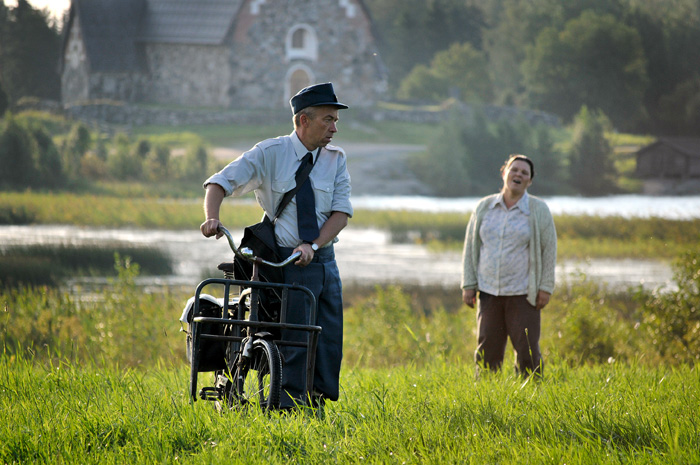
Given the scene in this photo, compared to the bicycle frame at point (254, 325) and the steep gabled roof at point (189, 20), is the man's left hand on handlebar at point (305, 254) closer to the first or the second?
the bicycle frame at point (254, 325)

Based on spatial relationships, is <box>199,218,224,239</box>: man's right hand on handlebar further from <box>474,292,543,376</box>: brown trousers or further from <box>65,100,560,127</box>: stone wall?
<box>65,100,560,127</box>: stone wall

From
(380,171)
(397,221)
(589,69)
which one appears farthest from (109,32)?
(589,69)

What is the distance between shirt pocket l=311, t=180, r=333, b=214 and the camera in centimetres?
423

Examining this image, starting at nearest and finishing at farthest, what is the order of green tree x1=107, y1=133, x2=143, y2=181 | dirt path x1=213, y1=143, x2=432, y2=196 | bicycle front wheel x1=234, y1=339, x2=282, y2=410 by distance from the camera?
1. bicycle front wheel x1=234, y1=339, x2=282, y2=410
2. green tree x1=107, y1=133, x2=143, y2=181
3. dirt path x1=213, y1=143, x2=432, y2=196

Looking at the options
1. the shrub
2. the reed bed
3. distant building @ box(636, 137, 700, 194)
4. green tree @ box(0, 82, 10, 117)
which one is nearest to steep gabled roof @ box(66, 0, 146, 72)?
green tree @ box(0, 82, 10, 117)

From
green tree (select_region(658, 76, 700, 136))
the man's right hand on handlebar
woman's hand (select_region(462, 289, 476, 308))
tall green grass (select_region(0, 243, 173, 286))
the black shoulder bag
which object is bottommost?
tall green grass (select_region(0, 243, 173, 286))

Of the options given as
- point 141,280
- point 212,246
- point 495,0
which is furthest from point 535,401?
point 495,0

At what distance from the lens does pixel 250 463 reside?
3.23 metres

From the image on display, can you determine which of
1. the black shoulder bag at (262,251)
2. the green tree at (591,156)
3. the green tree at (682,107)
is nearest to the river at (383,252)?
the green tree at (591,156)

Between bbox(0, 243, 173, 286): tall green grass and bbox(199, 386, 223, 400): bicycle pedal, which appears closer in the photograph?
bbox(199, 386, 223, 400): bicycle pedal

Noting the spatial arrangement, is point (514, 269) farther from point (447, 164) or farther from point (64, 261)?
point (447, 164)

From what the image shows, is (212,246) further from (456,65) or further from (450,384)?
(450,384)

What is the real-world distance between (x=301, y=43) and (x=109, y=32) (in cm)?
701

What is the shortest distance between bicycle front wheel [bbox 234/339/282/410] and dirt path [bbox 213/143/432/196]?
22.5 metres
